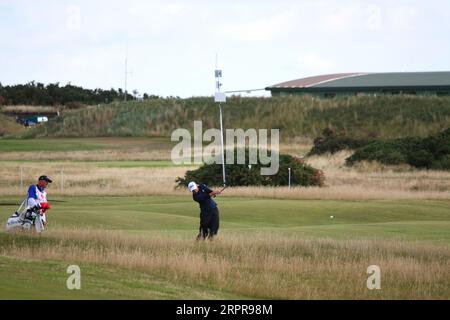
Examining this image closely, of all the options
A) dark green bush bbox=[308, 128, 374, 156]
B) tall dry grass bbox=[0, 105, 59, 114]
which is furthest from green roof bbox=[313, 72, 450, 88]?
dark green bush bbox=[308, 128, 374, 156]

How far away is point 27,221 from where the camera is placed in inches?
1078

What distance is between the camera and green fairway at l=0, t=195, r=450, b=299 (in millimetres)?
19578

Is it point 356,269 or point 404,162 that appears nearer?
point 356,269

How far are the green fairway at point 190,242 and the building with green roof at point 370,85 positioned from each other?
261 feet

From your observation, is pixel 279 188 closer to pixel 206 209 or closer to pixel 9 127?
pixel 206 209

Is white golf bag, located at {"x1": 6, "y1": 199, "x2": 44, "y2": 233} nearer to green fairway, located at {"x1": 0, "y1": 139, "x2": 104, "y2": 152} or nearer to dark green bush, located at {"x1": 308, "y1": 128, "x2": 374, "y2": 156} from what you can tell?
dark green bush, located at {"x1": 308, "y1": 128, "x2": 374, "y2": 156}

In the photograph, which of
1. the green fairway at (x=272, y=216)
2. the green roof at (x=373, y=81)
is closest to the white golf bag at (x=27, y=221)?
the green fairway at (x=272, y=216)

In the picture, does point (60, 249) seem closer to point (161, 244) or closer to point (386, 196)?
point (161, 244)

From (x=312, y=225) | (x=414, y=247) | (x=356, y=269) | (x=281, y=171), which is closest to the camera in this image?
(x=356, y=269)

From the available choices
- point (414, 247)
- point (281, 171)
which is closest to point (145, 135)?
point (281, 171)

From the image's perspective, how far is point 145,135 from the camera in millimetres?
112875

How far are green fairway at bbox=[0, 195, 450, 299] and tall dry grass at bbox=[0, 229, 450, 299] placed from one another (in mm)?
41

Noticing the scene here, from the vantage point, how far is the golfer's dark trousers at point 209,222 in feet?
85.1

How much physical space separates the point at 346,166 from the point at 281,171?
54.2ft
